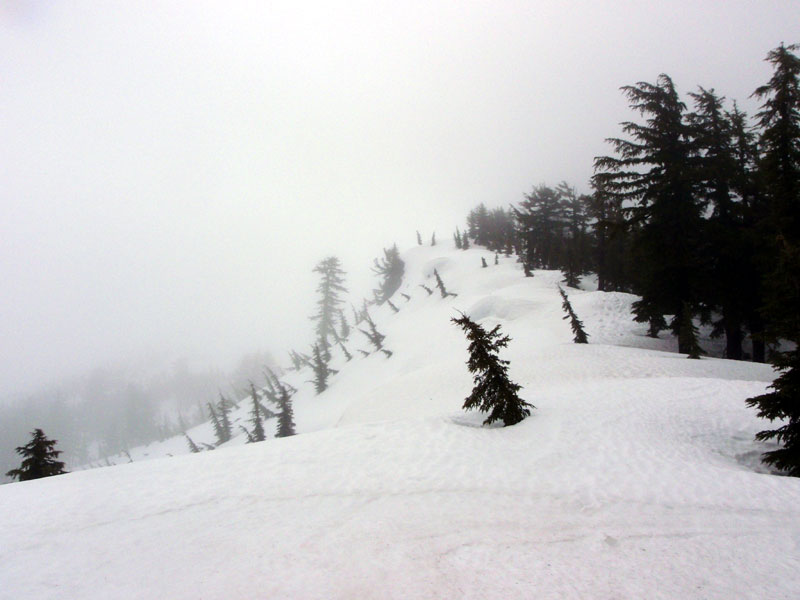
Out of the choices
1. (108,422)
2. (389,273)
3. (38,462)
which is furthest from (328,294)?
(108,422)

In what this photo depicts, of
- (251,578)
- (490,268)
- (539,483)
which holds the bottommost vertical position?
(539,483)

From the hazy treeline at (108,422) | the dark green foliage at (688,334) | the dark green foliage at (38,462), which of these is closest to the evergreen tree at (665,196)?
the dark green foliage at (688,334)

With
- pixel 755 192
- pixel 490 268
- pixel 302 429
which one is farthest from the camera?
pixel 490 268

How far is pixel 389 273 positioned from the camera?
80.4 meters

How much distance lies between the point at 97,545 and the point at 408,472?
6.01 m

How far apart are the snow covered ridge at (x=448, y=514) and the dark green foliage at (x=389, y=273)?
64761mm

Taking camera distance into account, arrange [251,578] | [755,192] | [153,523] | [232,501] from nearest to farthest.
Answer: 1. [251,578]
2. [153,523]
3. [232,501]
4. [755,192]

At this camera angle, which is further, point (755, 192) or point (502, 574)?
point (755, 192)

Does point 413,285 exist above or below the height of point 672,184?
below

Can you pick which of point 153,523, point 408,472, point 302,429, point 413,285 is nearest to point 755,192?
point 408,472

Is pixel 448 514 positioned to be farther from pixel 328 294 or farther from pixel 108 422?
pixel 108 422

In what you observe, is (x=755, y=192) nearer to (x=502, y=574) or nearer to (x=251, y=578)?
(x=502, y=574)

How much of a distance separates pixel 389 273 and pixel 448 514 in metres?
74.3

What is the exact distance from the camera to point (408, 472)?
8734mm
